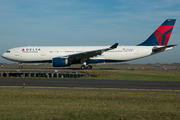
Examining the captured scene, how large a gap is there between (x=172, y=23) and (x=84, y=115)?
3449cm

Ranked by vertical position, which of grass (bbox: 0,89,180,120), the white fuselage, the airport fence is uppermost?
the white fuselage

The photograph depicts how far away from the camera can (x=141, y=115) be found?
7.54 metres

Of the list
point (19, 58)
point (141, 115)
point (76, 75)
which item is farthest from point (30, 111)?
point (19, 58)

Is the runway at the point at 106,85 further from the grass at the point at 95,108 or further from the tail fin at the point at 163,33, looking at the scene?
the tail fin at the point at 163,33

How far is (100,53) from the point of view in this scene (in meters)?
34.8

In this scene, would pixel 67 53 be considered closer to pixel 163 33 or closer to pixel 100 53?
pixel 100 53

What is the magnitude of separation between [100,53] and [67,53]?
6.36 metres

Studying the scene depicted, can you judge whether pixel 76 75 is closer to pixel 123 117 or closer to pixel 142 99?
pixel 142 99

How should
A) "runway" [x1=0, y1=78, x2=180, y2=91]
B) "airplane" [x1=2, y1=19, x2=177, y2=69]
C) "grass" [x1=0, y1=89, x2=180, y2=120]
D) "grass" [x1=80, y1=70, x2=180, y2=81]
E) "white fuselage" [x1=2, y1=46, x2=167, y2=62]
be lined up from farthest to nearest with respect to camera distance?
"white fuselage" [x1=2, y1=46, x2=167, y2=62] < "airplane" [x1=2, y1=19, x2=177, y2=69] < "grass" [x1=80, y1=70, x2=180, y2=81] < "runway" [x1=0, y1=78, x2=180, y2=91] < "grass" [x1=0, y1=89, x2=180, y2=120]

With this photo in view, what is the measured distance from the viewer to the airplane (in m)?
35.9

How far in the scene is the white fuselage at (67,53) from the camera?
119 ft

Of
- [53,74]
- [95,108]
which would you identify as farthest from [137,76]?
[95,108]

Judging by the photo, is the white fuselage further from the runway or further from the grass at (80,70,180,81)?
the runway

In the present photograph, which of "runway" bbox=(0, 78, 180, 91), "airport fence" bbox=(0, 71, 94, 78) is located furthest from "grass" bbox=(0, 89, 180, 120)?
"airport fence" bbox=(0, 71, 94, 78)
